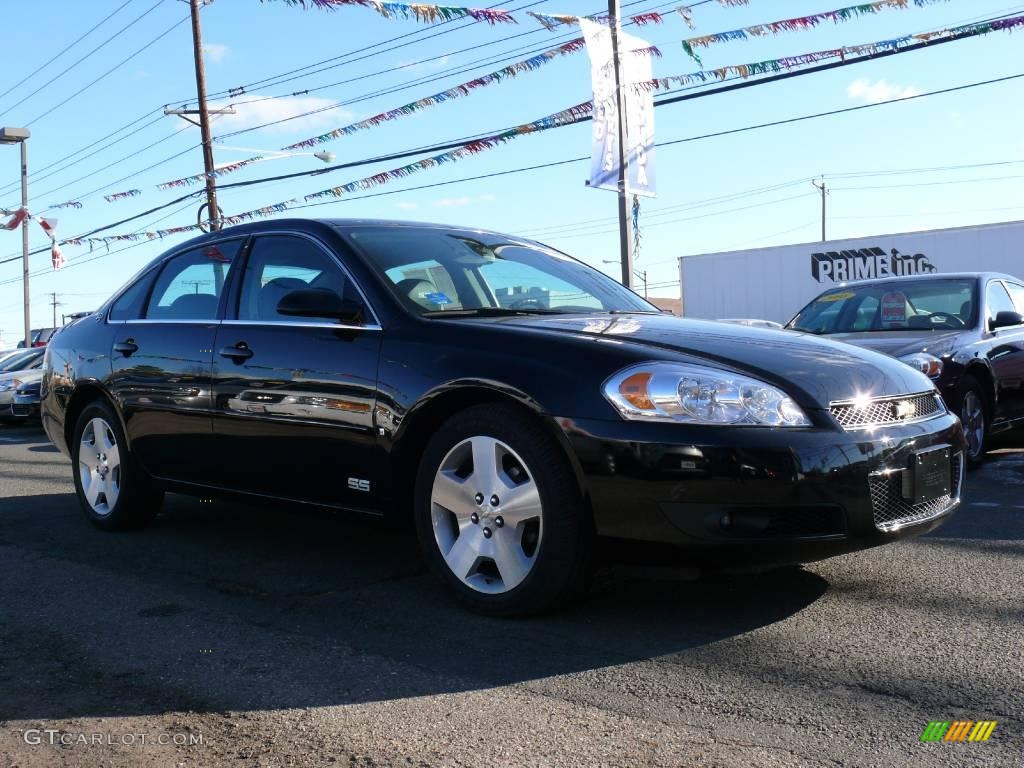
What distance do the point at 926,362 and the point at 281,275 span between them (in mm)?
4140

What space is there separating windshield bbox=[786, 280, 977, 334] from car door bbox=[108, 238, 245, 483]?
4.66 m

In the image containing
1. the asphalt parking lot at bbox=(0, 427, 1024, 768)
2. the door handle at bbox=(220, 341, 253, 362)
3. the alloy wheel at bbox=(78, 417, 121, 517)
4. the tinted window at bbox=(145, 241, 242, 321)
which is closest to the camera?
the asphalt parking lot at bbox=(0, 427, 1024, 768)

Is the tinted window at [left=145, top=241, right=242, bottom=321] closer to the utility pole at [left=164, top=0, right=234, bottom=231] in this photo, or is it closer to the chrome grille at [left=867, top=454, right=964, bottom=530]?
the chrome grille at [left=867, top=454, right=964, bottom=530]

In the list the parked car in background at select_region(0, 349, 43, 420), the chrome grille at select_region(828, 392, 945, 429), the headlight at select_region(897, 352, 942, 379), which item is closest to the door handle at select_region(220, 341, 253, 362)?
the chrome grille at select_region(828, 392, 945, 429)

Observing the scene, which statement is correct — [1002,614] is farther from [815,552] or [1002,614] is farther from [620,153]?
[620,153]

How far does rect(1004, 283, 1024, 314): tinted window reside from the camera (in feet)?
26.2

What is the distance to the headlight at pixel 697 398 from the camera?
325 cm

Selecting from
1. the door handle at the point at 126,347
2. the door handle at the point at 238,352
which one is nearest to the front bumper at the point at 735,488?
the door handle at the point at 238,352

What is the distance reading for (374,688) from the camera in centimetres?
296

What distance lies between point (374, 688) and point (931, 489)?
2.01 m

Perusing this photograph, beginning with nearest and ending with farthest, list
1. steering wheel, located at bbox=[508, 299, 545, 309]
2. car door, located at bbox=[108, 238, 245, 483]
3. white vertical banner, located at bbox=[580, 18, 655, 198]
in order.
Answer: steering wheel, located at bbox=[508, 299, 545, 309] → car door, located at bbox=[108, 238, 245, 483] → white vertical banner, located at bbox=[580, 18, 655, 198]

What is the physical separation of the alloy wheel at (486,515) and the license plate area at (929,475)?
1259 mm

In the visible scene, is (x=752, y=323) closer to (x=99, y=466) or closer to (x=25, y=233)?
(x=99, y=466)

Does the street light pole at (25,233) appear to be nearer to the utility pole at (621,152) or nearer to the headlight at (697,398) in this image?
the utility pole at (621,152)
